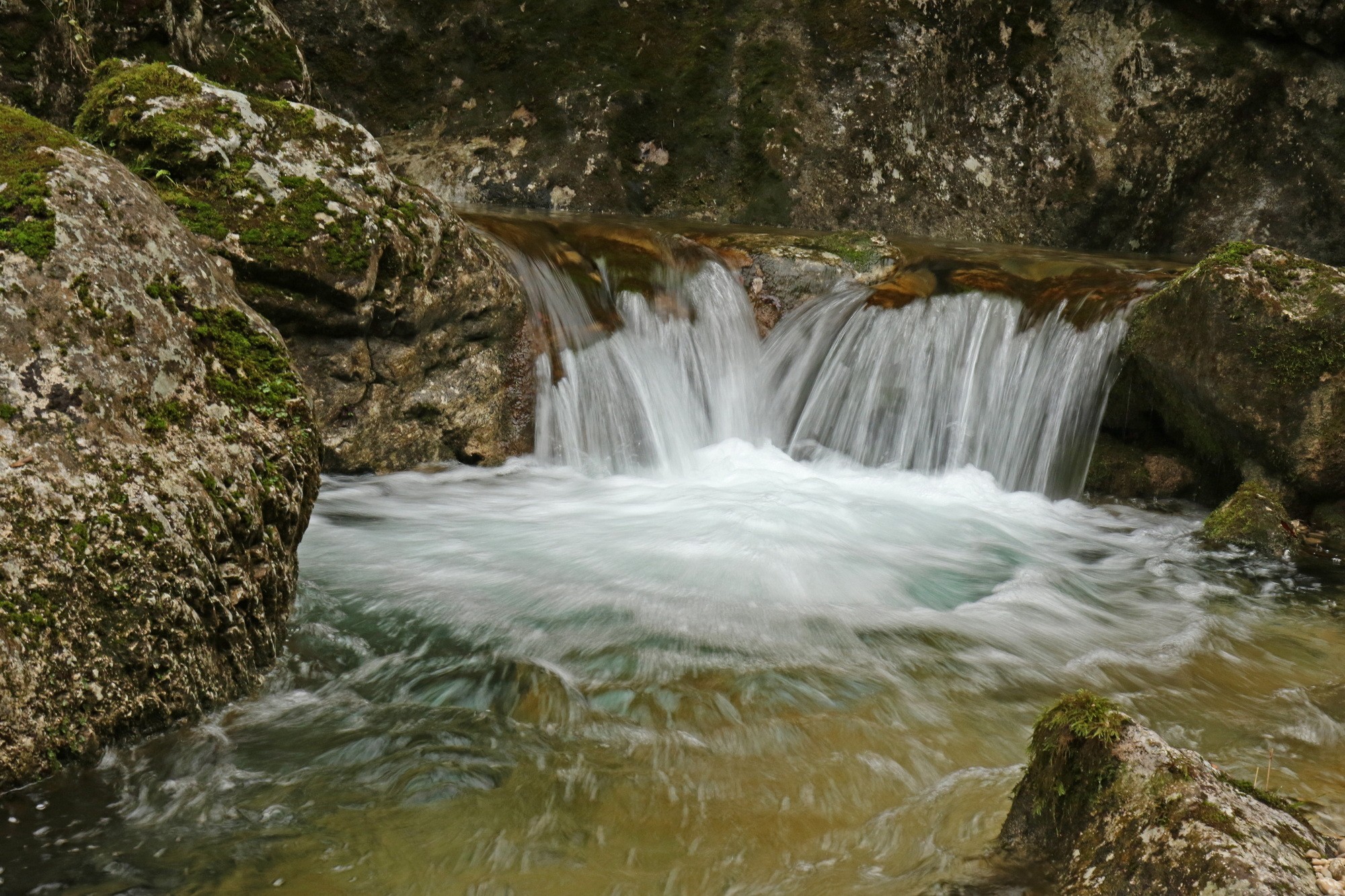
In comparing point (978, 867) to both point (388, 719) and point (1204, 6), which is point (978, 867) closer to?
point (388, 719)

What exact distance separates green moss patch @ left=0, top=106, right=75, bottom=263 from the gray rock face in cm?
680

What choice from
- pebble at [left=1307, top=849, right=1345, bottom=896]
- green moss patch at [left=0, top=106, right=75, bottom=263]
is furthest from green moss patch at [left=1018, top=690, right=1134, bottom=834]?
green moss patch at [left=0, top=106, right=75, bottom=263]

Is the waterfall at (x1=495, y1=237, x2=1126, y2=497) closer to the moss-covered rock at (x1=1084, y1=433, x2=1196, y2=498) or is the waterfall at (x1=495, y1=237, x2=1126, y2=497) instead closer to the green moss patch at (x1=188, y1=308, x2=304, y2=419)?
the moss-covered rock at (x1=1084, y1=433, x2=1196, y2=498)

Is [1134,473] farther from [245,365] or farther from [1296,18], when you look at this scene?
[245,365]

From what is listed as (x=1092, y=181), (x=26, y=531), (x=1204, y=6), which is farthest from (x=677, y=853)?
(x=1204, y=6)

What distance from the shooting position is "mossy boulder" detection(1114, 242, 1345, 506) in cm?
612

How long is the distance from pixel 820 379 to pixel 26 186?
5.56 meters

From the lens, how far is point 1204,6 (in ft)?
33.4

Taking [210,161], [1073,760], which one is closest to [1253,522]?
[1073,760]

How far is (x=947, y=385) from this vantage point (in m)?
7.64

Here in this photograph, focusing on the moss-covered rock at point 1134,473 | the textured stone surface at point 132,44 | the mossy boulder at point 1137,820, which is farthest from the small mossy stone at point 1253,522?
the textured stone surface at point 132,44

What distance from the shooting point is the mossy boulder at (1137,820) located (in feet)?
6.68

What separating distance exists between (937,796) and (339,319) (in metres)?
4.19

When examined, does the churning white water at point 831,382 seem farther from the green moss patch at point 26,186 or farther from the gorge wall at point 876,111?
the green moss patch at point 26,186
